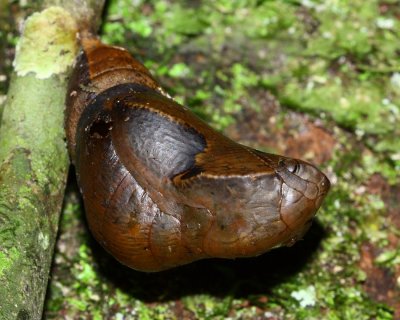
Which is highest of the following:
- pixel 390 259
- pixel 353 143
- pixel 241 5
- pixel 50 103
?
pixel 50 103

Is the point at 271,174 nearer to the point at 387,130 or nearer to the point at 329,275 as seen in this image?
the point at 329,275

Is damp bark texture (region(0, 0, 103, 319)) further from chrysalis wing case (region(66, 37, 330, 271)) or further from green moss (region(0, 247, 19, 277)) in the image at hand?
chrysalis wing case (region(66, 37, 330, 271))

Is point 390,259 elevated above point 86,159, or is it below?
below

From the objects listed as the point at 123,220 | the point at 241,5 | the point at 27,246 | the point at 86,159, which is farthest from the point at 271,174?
the point at 241,5

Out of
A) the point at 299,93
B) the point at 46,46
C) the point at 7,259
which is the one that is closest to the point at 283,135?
the point at 299,93

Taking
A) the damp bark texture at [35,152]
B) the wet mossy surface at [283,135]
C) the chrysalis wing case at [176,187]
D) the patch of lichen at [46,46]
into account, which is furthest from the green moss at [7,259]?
the patch of lichen at [46,46]

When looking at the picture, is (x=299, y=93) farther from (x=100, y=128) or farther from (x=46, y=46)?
(x=100, y=128)
